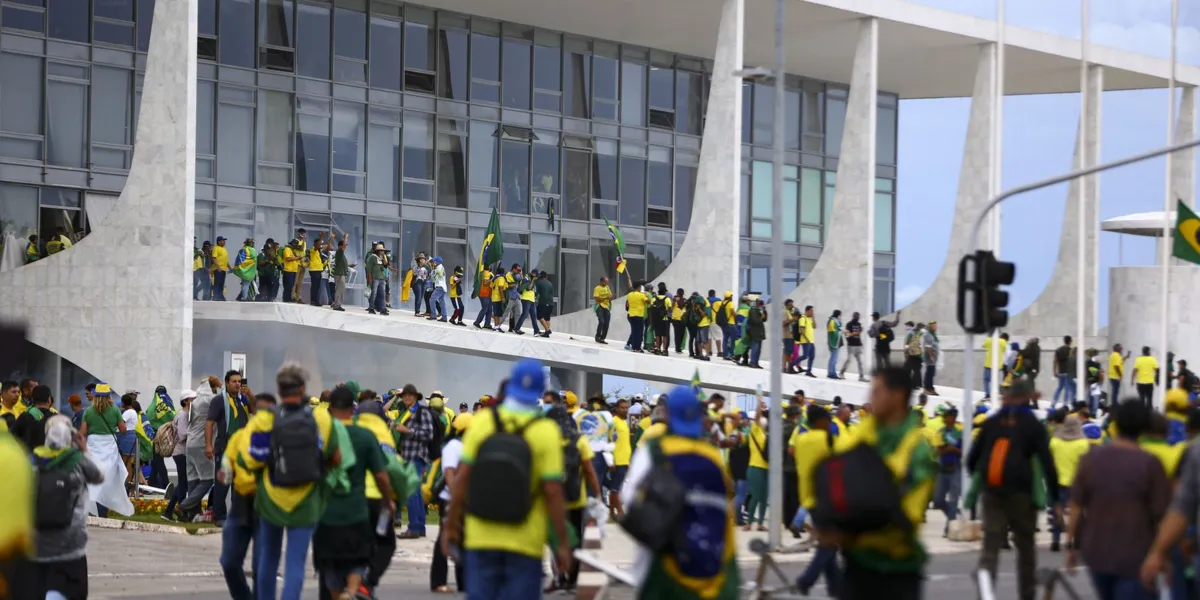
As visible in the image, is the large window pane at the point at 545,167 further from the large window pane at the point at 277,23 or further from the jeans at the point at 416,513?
the jeans at the point at 416,513

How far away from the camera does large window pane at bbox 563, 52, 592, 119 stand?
44188 millimetres

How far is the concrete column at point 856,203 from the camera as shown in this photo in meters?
42.4

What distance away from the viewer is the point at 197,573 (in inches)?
576

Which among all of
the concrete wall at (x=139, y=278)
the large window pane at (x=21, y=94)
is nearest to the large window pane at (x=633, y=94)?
the concrete wall at (x=139, y=278)

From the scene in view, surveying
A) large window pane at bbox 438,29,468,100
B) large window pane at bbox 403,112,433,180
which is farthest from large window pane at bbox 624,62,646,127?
large window pane at bbox 403,112,433,180

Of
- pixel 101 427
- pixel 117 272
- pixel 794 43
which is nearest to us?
pixel 101 427

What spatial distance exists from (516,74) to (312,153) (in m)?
6.41

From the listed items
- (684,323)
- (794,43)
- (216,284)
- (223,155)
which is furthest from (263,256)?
(794,43)

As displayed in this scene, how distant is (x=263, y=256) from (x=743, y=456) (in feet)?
49.7

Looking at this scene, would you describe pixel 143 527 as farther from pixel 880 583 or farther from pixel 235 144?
pixel 235 144

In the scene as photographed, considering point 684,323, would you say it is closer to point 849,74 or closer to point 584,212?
point 584,212

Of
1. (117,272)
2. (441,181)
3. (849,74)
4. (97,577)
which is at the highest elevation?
(849,74)

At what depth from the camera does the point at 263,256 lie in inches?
1315

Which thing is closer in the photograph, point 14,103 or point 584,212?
point 14,103
